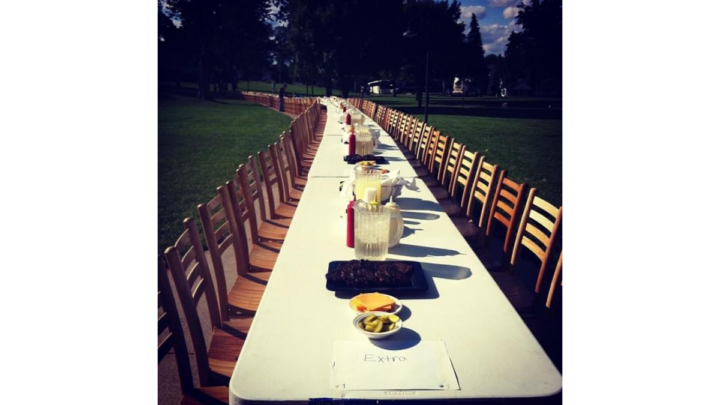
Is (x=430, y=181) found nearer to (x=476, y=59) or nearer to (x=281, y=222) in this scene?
(x=281, y=222)

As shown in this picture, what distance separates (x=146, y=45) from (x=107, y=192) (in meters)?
1.41

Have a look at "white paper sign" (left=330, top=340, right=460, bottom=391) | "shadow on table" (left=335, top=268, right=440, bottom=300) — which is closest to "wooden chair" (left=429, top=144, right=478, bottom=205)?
"shadow on table" (left=335, top=268, right=440, bottom=300)

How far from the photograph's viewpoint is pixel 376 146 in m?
5.83

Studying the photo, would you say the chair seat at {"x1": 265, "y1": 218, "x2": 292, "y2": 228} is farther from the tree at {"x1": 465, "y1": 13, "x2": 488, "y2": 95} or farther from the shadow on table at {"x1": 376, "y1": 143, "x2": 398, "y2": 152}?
the tree at {"x1": 465, "y1": 13, "x2": 488, "y2": 95}

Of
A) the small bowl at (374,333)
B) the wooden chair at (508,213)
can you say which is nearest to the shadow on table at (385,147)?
the wooden chair at (508,213)

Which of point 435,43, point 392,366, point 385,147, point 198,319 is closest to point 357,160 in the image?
point 385,147

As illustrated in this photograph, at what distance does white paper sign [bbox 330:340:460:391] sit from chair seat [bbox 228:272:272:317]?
1.21 metres

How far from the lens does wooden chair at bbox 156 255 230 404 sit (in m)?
1.62

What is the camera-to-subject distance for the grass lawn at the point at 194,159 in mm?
5992

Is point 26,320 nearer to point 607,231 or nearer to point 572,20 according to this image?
point 572,20

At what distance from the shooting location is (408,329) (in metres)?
1.49

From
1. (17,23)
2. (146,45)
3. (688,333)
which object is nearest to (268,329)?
(688,333)

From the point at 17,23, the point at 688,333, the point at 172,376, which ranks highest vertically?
the point at 17,23

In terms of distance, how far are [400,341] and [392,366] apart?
13cm
